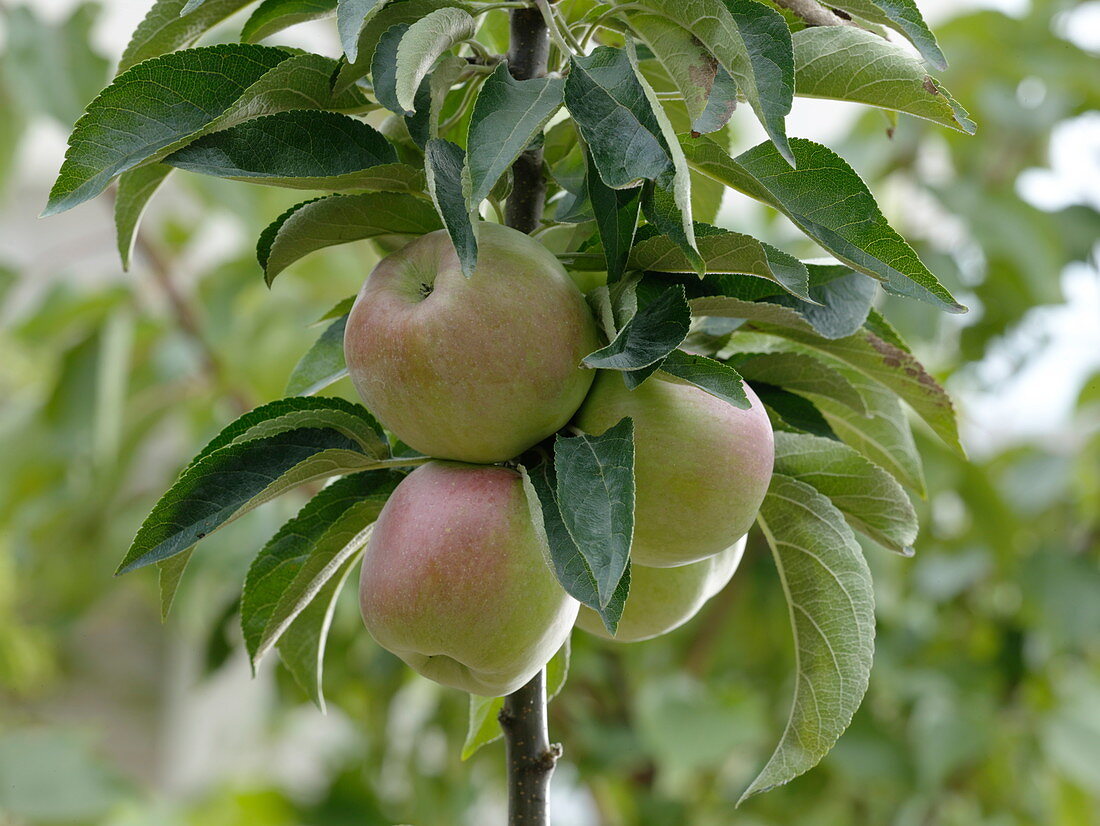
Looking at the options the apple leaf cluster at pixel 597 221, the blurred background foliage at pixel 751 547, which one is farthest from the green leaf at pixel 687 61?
the blurred background foliage at pixel 751 547

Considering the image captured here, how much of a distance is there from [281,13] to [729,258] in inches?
5.6

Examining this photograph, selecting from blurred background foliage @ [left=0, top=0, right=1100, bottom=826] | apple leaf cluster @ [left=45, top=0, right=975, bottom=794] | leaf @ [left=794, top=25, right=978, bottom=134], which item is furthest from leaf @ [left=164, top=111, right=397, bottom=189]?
blurred background foliage @ [left=0, top=0, right=1100, bottom=826]

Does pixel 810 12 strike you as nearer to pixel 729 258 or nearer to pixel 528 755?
pixel 729 258

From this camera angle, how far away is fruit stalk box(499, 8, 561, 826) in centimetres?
27

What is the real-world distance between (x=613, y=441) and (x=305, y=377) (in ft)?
0.39

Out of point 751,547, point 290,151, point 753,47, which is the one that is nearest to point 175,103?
point 290,151

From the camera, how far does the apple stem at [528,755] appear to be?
0.91 feet

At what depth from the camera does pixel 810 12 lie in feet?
0.88

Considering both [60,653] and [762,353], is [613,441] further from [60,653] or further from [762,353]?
[60,653]

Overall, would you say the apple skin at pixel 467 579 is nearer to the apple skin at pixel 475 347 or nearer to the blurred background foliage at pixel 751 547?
the apple skin at pixel 475 347

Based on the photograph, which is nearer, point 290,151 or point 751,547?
point 290,151

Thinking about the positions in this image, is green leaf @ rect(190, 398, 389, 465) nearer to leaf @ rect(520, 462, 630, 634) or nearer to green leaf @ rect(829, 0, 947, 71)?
leaf @ rect(520, 462, 630, 634)

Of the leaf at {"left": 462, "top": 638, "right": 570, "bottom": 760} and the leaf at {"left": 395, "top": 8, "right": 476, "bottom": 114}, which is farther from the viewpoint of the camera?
the leaf at {"left": 462, "top": 638, "right": 570, "bottom": 760}

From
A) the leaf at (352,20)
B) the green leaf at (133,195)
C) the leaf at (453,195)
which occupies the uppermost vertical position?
the leaf at (352,20)
